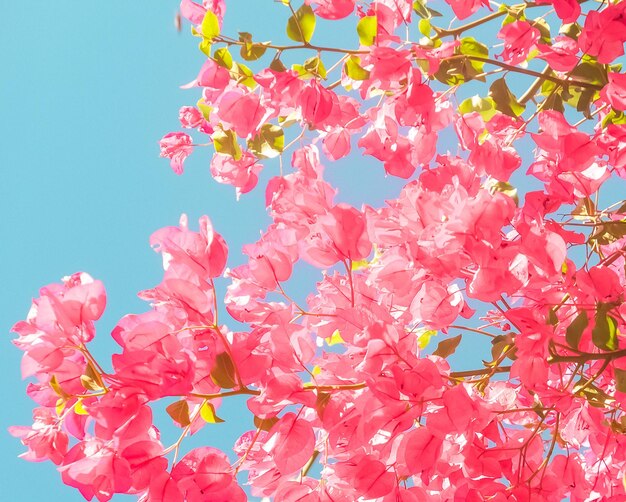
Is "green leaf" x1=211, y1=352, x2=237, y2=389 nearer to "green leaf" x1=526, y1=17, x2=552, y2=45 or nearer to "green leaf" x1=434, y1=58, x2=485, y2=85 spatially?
"green leaf" x1=434, y1=58, x2=485, y2=85

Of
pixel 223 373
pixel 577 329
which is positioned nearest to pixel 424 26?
pixel 577 329

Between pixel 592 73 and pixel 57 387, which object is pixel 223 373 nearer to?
pixel 57 387

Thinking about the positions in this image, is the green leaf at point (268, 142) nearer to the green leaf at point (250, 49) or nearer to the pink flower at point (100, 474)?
the green leaf at point (250, 49)

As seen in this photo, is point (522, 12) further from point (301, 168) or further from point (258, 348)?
point (258, 348)

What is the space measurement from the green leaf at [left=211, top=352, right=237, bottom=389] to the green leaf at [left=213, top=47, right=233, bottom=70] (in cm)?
49

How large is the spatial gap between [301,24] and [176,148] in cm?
45

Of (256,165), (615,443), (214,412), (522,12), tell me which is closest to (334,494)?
(214,412)

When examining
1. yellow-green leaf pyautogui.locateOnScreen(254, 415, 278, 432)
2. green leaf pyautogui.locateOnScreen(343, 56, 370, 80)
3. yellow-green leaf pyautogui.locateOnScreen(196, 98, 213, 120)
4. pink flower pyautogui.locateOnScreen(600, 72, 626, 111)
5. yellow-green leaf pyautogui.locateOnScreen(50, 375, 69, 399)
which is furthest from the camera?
yellow-green leaf pyautogui.locateOnScreen(196, 98, 213, 120)

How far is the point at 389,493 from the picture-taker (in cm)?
84

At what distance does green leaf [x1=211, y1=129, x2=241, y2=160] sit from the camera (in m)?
1.15

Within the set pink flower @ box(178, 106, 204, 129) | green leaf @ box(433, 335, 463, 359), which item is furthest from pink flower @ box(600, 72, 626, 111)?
pink flower @ box(178, 106, 204, 129)

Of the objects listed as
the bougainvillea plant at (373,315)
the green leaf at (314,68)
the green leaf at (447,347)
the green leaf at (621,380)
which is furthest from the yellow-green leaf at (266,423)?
the green leaf at (314,68)

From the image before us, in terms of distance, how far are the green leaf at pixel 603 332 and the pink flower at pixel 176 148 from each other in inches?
32.9

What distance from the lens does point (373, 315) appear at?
75 centimetres
